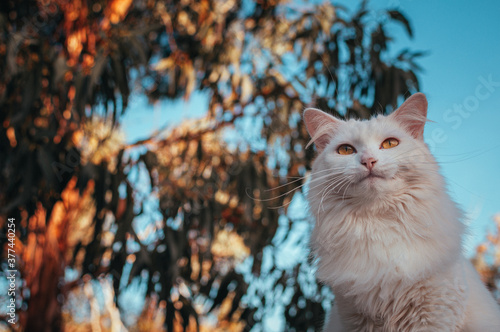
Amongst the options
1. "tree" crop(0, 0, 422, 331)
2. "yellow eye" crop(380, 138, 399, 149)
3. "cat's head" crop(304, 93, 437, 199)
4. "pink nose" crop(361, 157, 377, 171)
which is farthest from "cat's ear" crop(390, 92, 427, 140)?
"tree" crop(0, 0, 422, 331)

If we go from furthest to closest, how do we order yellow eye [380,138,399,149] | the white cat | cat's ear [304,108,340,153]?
1. cat's ear [304,108,340,153]
2. yellow eye [380,138,399,149]
3. the white cat

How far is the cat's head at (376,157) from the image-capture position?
92 centimetres

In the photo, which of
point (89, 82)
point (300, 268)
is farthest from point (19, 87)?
point (300, 268)

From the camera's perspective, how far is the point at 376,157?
92 centimetres

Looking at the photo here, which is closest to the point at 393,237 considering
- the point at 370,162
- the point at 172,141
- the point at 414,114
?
the point at 370,162

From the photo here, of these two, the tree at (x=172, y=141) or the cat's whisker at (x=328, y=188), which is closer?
the cat's whisker at (x=328, y=188)

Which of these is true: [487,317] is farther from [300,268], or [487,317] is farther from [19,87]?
[19,87]

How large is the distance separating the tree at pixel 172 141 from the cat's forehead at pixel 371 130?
832 millimetres

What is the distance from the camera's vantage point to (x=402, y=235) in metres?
0.93

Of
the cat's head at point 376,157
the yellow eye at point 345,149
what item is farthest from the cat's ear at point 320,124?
the yellow eye at point 345,149

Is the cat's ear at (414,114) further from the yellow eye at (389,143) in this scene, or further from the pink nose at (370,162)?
the pink nose at (370,162)

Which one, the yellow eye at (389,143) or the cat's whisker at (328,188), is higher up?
the yellow eye at (389,143)

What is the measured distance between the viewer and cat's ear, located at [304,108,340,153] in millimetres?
1147

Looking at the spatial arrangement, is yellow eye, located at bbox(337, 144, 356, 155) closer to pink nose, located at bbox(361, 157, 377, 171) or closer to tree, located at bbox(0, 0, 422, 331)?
pink nose, located at bbox(361, 157, 377, 171)
